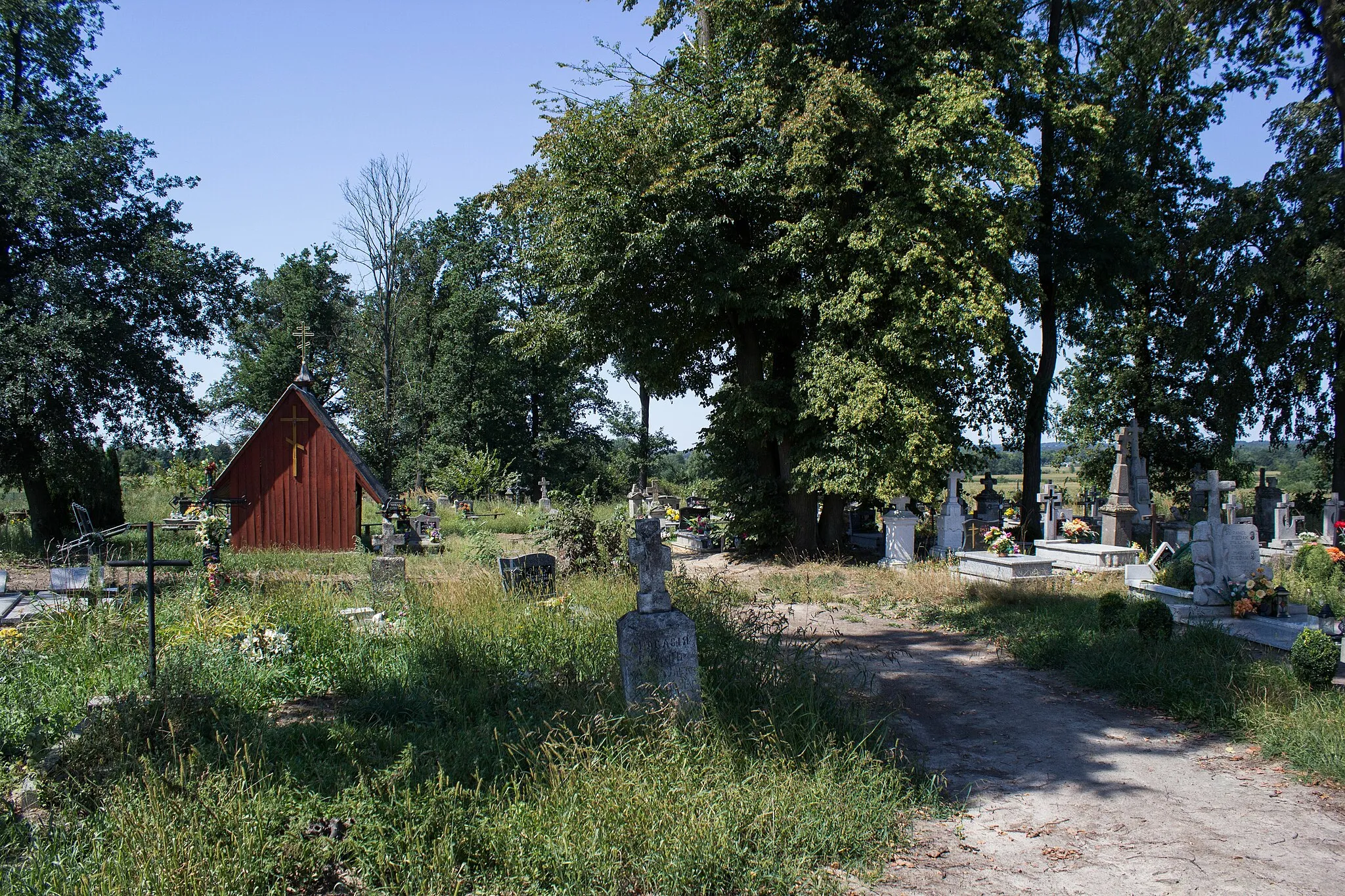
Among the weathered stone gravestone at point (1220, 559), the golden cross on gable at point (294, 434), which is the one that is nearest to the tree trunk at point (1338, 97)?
the weathered stone gravestone at point (1220, 559)

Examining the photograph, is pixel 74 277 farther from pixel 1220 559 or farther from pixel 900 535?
pixel 1220 559

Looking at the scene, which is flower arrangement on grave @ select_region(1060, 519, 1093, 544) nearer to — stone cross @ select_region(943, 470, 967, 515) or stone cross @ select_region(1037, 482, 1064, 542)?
stone cross @ select_region(1037, 482, 1064, 542)

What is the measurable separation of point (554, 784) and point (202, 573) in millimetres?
7394

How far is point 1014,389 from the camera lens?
18.4 meters

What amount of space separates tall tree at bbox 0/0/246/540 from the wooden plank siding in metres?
2.84

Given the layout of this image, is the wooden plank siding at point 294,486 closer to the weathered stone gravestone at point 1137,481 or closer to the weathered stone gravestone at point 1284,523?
the weathered stone gravestone at point 1137,481

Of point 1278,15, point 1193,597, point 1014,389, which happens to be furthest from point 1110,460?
point 1193,597

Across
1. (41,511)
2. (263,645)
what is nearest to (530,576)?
(263,645)

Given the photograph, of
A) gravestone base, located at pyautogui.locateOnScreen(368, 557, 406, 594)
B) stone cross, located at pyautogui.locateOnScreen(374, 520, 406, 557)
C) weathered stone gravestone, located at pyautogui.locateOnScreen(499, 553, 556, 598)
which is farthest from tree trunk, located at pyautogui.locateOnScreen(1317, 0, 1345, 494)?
stone cross, located at pyautogui.locateOnScreen(374, 520, 406, 557)

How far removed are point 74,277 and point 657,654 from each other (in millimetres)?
16759

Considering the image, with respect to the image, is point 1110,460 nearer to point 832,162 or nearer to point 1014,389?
point 1014,389

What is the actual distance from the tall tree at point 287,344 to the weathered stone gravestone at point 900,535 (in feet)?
101

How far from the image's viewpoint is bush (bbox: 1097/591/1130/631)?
29.9 ft

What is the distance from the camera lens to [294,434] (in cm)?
1648
